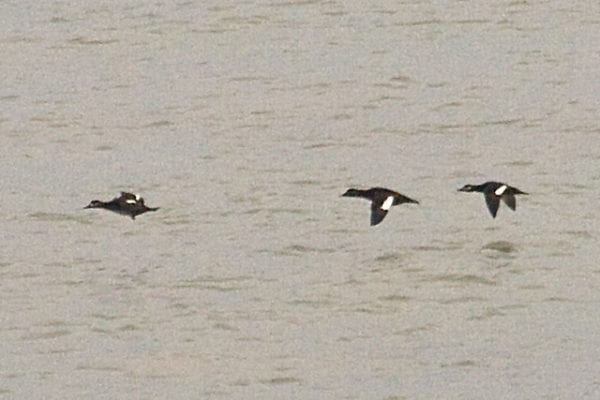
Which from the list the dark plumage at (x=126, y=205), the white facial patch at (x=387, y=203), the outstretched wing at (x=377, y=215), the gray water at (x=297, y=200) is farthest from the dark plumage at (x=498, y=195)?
the dark plumage at (x=126, y=205)

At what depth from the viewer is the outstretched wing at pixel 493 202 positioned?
25766mm

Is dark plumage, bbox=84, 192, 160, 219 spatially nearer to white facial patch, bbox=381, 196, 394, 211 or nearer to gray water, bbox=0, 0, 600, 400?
gray water, bbox=0, 0, 600, 400

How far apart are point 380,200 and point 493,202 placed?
4.00 feet

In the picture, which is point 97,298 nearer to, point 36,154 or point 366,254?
point 366,254

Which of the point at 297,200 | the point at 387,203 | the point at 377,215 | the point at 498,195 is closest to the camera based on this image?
the point at 377,215

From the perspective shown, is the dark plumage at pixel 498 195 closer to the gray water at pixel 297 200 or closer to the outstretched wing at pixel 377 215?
the gray water at pixel 297 200

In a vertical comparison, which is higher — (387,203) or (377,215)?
(387,203)

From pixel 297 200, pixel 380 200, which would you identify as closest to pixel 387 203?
pixel 380 200

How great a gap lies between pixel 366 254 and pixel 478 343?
3332 millimetres

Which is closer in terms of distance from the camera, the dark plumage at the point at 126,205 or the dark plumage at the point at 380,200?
the dark plumage at the point at 380,200

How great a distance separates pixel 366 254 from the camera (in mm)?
25250

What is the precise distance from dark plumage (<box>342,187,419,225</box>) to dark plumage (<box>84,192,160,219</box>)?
213 cm

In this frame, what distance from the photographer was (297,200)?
27.4 meters

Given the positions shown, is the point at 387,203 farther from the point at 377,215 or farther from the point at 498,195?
the point at 498,195
